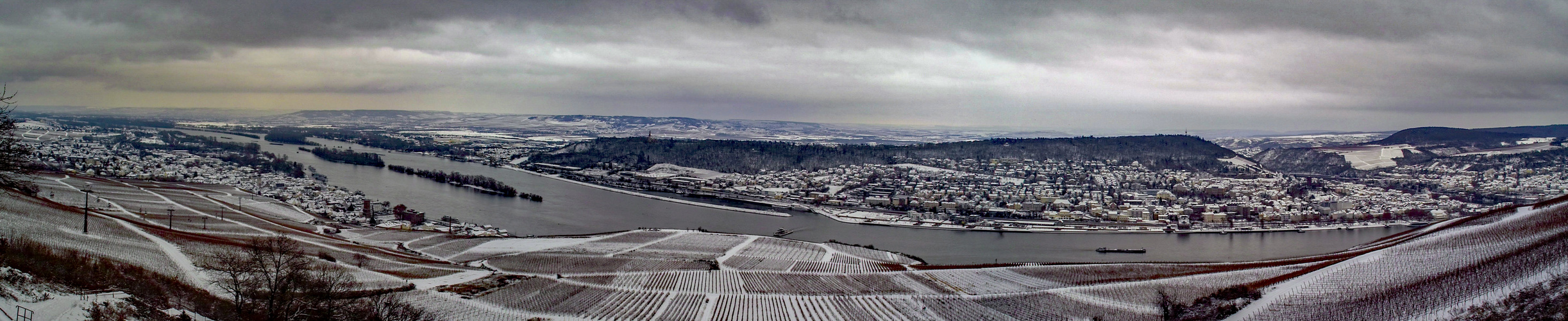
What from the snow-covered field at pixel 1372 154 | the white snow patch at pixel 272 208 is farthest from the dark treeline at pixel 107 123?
the snow-covered field at pixel 1372 154

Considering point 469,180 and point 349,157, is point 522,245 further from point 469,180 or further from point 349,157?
point 349,157

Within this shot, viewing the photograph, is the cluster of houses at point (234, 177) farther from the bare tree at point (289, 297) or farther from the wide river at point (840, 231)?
the bare tree at point (289, 297)

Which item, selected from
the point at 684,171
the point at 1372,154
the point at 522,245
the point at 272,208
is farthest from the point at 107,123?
the point at 1372,154

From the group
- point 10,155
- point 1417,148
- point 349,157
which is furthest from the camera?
point 349,157

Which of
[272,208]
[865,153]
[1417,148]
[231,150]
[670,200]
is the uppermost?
[1417,148]

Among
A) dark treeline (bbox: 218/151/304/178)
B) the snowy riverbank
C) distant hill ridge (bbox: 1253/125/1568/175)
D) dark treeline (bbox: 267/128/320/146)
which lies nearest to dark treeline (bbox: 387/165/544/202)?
the snowy riverbank

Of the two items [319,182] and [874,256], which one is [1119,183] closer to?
[874,256]

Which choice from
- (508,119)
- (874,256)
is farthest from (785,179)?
(508,119)
